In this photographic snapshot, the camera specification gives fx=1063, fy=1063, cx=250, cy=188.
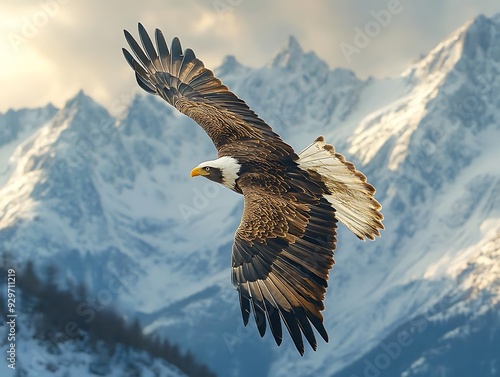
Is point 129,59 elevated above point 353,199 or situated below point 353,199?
above

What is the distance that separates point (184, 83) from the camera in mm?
27391

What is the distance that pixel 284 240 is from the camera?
1923cm

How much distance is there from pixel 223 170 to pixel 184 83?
5.94m

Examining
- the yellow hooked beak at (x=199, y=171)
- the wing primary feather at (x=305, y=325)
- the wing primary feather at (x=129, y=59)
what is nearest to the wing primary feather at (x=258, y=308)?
the wing primary feather at (x=305, y=325)

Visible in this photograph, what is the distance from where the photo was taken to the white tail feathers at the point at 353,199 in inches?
859

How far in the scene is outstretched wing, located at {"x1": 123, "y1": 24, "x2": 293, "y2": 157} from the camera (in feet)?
83.8

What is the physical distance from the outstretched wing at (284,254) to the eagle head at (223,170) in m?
0.71

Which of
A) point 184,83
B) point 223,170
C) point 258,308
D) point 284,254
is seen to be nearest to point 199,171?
point 223,170

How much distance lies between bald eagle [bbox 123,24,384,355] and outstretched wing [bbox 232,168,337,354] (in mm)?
A: 18

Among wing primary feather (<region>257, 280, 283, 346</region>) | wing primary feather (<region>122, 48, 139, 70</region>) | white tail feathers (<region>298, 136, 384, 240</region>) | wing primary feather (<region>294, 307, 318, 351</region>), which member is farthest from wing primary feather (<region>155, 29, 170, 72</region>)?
wing primary feather (<region>294, 307, 318, 351</region>)

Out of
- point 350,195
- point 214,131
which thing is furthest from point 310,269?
point 214,131

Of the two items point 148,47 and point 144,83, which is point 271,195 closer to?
point 144,83

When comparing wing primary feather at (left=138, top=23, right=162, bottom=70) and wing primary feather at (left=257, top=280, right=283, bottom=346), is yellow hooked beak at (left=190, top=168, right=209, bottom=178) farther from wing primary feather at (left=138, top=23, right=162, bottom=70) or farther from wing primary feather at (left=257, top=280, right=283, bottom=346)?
wing primary feather at (left=138, top=23, right=162, bottom=70)

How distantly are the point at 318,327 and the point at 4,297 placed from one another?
2712 inches
